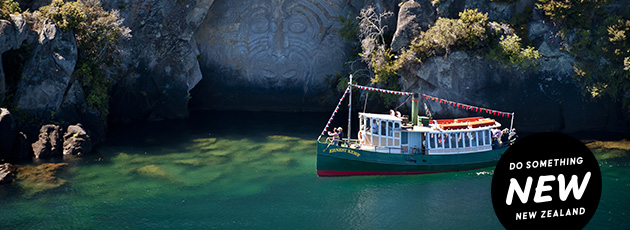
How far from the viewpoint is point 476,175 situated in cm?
3619

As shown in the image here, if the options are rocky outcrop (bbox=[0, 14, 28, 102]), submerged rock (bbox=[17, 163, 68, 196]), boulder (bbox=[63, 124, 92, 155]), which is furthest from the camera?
boulder (bbox=[63, 124, 92, 155])

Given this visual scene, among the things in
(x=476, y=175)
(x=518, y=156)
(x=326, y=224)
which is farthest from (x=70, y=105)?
(x=518, y=156)

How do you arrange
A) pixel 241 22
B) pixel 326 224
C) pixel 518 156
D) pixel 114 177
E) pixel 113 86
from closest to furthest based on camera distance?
pixel 518 156, pixel 326 224, pixel 114 177, pixel 113 86, pixel 241 22

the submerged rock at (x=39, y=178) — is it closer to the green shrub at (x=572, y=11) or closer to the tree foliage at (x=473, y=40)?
the tree foliage at (x=473, y=40)

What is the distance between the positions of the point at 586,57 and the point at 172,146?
31.0 meters

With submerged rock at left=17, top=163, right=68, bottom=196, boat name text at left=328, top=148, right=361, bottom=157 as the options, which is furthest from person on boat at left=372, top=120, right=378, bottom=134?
submerged rock at left=17, top=163, right=68, bottom=196

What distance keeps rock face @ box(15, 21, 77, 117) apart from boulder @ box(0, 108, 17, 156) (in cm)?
215

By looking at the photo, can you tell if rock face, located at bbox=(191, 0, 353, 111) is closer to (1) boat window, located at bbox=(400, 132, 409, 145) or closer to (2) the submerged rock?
(1) boat window, located at bbox=(400, 132, 409, 145)

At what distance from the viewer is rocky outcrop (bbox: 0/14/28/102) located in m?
37.6

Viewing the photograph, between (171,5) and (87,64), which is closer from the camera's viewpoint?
(87,64)

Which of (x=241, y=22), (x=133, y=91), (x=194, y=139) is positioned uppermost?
(x=241, y=22)

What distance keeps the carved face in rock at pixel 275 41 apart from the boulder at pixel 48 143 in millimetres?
17864

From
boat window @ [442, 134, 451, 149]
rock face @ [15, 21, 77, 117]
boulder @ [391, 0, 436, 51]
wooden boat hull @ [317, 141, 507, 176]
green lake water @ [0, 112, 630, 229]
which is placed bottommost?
green lake water @ [0, 112, 630, 229]

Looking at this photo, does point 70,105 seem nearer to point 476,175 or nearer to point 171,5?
point 171,5
